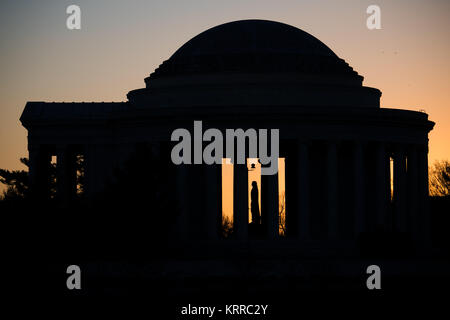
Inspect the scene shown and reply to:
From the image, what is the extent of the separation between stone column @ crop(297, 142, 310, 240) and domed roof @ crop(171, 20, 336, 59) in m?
13.7

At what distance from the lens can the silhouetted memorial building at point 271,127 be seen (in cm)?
15588

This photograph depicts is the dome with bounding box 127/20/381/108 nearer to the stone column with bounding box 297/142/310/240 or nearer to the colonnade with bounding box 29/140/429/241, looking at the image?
the stone column with bounding box 297/142/310/240

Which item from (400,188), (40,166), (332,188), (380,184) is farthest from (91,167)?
(400,188)

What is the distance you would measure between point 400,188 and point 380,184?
3.82 m

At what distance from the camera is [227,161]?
16450 cm

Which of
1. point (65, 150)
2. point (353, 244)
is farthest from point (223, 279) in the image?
point (65, 150)

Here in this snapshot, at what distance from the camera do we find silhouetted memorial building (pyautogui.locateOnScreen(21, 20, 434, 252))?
156 metres

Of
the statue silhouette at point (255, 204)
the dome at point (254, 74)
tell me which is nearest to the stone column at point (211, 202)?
the statue silhouette at point (255, 204)

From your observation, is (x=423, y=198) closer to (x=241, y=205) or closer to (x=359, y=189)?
(x=359, y=189)

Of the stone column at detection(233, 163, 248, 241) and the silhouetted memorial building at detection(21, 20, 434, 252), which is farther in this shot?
the silhouetted memorial building at detection(21, 20, 434, 252)

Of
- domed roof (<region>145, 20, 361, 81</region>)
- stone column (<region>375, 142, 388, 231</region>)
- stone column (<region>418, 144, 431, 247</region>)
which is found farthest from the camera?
stone column (<region>418, 144, 431, 247</region>)

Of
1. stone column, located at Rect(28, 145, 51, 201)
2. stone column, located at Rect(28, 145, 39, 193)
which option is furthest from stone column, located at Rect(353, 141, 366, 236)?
stone column, located at Rect(28, 145, 39, 193)
